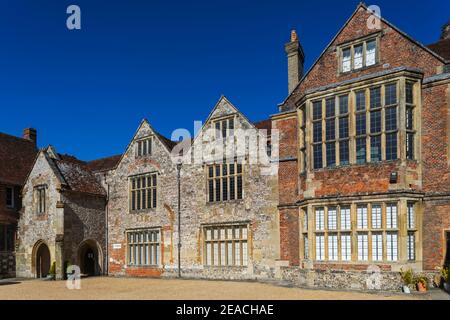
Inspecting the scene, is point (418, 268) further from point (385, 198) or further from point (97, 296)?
point (97, 296)

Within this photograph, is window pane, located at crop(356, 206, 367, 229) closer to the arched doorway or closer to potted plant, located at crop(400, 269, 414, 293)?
potted plant, located at crop(400, 269, 414, 293)

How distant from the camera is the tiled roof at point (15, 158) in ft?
105

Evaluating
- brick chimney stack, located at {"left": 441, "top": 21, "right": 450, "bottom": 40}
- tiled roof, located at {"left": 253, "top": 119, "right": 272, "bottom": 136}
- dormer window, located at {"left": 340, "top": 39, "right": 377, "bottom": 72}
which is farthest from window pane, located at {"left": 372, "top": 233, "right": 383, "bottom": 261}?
brick chimney stack, located at {"left": 441, "top": 21, "right": 450, "bottom": 40}

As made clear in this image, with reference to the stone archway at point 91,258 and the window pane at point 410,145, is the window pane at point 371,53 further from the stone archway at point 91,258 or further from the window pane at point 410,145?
the stone archway at point 91,258

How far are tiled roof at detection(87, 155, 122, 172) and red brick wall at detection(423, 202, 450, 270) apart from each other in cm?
2140

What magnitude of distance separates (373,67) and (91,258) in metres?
22.1

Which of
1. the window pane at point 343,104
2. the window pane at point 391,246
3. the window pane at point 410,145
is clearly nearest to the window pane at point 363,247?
the window pane at point 391,246

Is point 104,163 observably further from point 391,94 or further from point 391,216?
point 391,216

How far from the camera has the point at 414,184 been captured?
1789 centimetres

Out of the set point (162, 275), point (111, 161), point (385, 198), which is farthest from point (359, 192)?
point (111, 161)

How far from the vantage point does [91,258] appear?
30.7 meters

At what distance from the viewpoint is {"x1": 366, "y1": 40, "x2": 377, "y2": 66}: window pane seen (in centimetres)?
1962

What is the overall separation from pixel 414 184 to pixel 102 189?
21174 mm

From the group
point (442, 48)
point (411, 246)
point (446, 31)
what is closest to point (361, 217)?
point (411, 246)
